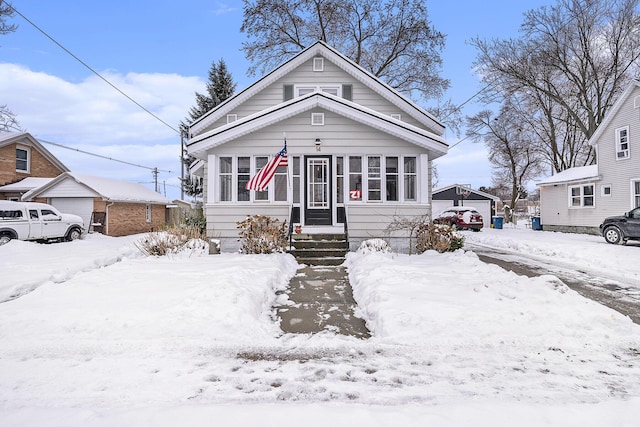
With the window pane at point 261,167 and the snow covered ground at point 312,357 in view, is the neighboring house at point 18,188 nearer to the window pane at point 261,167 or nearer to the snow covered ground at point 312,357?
the window pane at point 261,167

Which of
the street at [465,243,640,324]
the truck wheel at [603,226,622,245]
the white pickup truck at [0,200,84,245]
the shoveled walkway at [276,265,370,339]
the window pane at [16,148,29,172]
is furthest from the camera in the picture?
the window pane at [16,148,29,172]

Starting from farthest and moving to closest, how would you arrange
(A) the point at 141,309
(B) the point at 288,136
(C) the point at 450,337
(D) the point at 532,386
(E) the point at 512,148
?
(E) the point at 512,148, (B) the point at 288,136, (A) the point at 141,309, (C) the point at 450,337, (D) the point at 532,386

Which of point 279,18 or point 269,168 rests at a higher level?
point 279,18

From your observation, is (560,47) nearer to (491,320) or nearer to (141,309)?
(491,320)

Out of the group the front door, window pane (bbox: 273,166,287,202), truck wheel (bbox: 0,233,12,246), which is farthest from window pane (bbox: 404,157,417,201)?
truck wheel (bbox: 0,233,12,246)

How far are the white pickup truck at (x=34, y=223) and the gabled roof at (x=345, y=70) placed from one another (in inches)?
419

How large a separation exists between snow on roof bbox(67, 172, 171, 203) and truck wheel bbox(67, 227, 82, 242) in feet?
12.0

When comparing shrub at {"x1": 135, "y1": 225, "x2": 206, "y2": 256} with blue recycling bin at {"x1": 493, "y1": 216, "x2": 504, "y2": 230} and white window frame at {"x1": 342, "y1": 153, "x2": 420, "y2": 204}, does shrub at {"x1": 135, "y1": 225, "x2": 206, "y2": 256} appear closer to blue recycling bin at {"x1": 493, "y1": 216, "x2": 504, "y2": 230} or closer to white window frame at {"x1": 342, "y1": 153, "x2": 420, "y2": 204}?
white window frame at {"x1": 342, "y1": 153, "x2": 420, "y2": 204}

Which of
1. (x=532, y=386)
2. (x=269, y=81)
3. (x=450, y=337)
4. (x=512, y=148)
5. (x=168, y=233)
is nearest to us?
(x=532, y=386)

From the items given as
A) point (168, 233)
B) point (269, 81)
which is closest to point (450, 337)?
point (168, 233)

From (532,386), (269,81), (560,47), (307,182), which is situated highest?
(560,47)

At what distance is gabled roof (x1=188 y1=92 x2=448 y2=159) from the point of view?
11156 mm

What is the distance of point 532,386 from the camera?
314 cm

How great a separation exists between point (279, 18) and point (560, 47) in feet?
67.8
